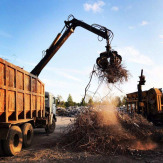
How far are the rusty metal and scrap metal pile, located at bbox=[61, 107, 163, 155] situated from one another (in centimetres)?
194

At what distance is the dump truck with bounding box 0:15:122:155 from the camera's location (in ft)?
18.5

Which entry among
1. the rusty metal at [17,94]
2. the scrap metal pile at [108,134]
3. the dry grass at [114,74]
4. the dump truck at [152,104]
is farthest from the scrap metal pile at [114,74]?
the dump truck at [152,104]

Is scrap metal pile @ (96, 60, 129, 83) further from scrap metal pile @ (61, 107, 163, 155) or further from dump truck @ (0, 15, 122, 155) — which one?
A: scrap metal pile @ (61, 107, 163, 155)

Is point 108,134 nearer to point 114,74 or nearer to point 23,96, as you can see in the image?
point 114,74

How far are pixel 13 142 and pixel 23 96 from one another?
182 cm

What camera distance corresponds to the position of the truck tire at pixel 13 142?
5613 millimetres

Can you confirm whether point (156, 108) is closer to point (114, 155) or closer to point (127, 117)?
point (127, 117)

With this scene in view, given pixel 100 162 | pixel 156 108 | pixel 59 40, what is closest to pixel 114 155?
pixel 100 162

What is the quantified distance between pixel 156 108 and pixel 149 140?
6737 millimetres

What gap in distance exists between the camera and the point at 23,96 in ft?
23.3

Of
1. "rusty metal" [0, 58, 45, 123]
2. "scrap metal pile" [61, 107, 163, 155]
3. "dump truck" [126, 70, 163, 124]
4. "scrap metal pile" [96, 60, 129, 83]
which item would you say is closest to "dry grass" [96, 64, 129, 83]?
"scrap metal pile" [96, 60, 129, 83]

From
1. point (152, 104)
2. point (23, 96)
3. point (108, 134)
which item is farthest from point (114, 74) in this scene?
point (152, 104)

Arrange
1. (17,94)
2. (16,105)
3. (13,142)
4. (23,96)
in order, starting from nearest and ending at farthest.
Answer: (13,142) → (16,105) → (17,94) → (23,96)

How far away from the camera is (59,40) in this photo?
10242mm
